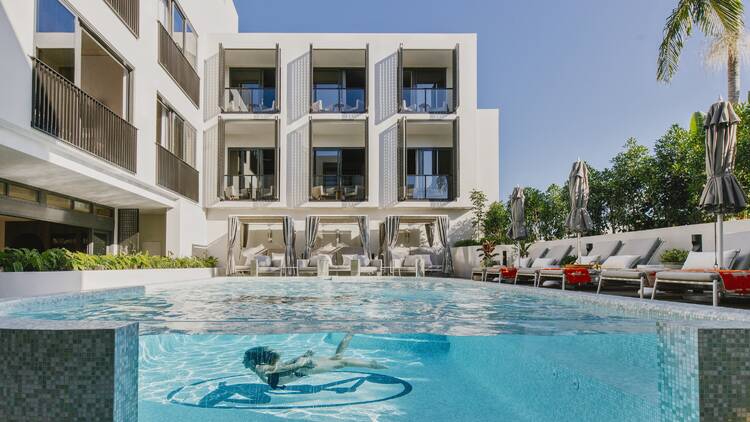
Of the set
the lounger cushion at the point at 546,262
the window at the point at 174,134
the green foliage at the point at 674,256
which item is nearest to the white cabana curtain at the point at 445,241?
the lounger cushion at the point at 546,262

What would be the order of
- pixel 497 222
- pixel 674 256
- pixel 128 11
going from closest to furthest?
pixel 674 256
pixel 128 11
pixel 497 222

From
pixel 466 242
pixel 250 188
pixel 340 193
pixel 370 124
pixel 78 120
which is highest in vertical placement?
pixel 370 124

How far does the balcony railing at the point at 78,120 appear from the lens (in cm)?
779

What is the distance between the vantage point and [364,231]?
57.5 feet

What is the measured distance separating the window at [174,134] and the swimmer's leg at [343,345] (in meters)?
11.2

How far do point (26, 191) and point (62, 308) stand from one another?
5.83 meters

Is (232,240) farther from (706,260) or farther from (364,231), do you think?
(706,260)

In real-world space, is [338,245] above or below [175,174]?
below

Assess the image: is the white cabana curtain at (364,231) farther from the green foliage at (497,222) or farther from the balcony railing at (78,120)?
the balcony railing at (78,120)

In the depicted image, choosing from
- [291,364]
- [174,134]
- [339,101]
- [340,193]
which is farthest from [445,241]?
[291,364]

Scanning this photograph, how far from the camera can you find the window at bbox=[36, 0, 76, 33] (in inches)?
317

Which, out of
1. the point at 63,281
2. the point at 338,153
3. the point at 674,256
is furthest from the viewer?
the point at 338,153

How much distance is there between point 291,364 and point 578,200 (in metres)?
8.84

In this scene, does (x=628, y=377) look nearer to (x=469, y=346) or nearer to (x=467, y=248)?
(x=469, y=346)
